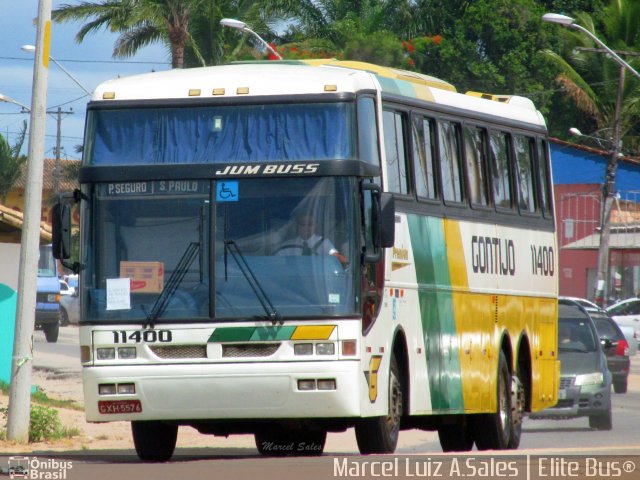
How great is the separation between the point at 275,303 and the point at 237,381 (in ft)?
2.32

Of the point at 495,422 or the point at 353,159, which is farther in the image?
the point at 495,422

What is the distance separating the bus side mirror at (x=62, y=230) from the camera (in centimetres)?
1354

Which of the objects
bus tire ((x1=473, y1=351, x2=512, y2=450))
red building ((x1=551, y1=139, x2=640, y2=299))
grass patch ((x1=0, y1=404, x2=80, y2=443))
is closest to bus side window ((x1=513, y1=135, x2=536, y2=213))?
bus tire ((x1=473, y1=351, x2=512, y2=450))

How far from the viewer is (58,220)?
13.6 meters

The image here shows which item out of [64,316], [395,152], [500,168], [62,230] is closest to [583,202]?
[64,316]

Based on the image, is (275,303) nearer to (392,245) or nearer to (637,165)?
(392,245)

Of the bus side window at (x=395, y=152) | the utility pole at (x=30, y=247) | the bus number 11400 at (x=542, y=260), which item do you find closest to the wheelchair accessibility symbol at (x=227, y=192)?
the bus side window at (x=395, y=152)

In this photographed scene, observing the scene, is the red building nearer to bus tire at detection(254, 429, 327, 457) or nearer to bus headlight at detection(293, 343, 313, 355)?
bus tire at detection(254, 429, 327, 457)

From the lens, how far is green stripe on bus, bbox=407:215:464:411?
15000mm

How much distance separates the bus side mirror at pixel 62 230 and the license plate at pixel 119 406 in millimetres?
1265

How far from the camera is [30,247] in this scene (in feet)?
56.1

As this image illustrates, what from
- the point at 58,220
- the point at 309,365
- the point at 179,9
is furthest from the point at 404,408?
the point at 179,9

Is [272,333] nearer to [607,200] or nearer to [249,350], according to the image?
[249,350]

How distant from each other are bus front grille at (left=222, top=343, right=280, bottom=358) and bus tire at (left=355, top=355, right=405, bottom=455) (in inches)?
46.0
